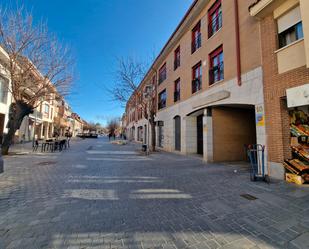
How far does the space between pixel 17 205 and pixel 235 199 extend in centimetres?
508

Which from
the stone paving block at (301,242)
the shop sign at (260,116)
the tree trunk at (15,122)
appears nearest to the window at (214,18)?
the shop sign at (260,116)

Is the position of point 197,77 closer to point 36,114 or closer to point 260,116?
point 260,116

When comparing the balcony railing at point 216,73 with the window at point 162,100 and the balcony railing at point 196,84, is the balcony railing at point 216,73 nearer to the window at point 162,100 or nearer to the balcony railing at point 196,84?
the balcony railing at point 196,84

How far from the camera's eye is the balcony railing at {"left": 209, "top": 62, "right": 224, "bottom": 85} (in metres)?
9.26

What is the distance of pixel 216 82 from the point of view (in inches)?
364

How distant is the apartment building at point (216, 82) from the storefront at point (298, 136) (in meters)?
0.94

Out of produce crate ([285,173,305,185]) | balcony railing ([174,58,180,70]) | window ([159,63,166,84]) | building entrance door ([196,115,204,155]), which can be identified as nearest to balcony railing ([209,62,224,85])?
building entrance door ([196,115,204,155])

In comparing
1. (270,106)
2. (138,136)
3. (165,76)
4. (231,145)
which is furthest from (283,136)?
(138,136)

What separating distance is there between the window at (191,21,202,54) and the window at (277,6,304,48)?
19.6ft

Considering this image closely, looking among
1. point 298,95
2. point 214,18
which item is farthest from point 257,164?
point 214,18

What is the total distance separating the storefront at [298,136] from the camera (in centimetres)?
509

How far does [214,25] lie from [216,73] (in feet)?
10.4

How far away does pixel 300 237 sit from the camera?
2555mm

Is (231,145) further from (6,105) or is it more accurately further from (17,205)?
(6,105)
